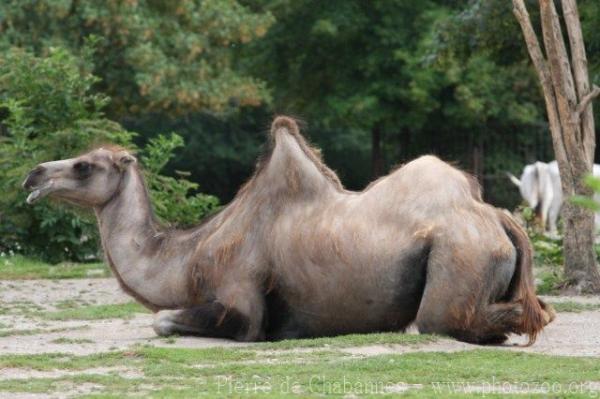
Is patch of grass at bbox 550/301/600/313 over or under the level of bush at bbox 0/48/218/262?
under

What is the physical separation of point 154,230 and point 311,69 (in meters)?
22.4

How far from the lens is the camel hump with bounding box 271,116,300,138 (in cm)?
1060

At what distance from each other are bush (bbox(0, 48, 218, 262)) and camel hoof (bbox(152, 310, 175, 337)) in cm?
824

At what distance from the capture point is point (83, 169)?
36.8ft

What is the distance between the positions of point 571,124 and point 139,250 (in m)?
5.27

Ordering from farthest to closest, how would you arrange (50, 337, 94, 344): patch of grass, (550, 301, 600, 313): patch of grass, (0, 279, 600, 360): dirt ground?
(550, 301, 600, 313): patch of grass, (50, 337, 94, 344): patch of grass, (0, 279, 600, 360): dirt ground

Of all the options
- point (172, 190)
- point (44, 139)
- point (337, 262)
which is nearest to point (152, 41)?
point (44, 139)

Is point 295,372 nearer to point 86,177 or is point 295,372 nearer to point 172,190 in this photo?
point 86,177

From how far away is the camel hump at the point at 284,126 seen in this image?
1060 centimetres

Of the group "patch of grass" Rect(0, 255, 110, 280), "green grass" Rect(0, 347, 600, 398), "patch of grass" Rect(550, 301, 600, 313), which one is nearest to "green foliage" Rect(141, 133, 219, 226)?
"patch of grass" Rect(0, 255, 110, 280)

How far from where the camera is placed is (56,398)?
24.3 feet

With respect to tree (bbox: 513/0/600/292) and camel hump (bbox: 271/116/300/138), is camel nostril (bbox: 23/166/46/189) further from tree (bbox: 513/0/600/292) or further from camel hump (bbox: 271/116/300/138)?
tree (bbox: 513/0/600/292)

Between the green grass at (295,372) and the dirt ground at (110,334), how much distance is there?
402 millimetres

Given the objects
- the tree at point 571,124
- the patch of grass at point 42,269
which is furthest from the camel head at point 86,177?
the patch of grass at point 42,269
